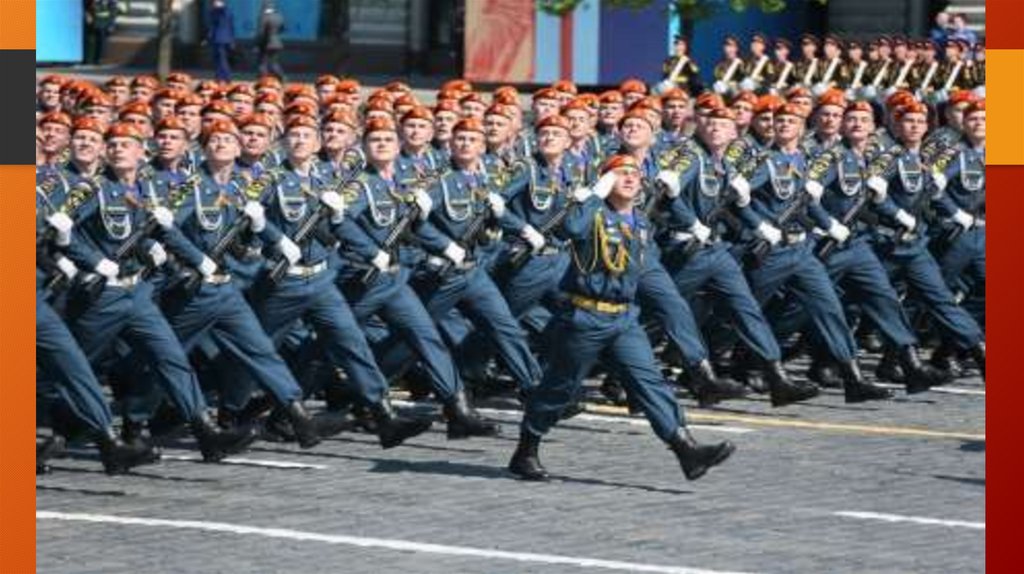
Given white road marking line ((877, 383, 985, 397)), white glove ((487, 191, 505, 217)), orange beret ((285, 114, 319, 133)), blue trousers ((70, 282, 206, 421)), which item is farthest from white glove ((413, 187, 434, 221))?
white road marking line ((877, 383, 985, 397))

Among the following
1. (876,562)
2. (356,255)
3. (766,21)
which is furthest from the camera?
(766,21)

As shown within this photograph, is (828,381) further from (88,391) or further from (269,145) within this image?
(88,391)

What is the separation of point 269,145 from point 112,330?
2.46 meters

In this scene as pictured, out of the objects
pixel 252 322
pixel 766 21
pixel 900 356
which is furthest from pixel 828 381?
pixel 766 21

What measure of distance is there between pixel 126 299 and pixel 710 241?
4.06 meters

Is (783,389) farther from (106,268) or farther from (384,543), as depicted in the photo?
(384,543)

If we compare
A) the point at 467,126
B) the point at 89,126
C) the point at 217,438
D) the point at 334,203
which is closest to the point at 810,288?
the point at 467,126

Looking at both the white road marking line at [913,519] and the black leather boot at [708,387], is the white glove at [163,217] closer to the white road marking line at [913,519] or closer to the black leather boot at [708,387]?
the black leather boot at [708,387]

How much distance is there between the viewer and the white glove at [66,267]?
1705 cm

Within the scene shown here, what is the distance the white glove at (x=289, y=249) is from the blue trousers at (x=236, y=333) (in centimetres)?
39

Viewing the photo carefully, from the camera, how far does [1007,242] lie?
36.1ft

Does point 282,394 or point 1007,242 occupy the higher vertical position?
point 1007,242

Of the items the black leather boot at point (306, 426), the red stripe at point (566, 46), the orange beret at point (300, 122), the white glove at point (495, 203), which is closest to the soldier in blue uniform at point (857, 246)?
the white glove at point (495, 203)

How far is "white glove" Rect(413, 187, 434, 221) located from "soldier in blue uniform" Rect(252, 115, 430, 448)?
514mm
